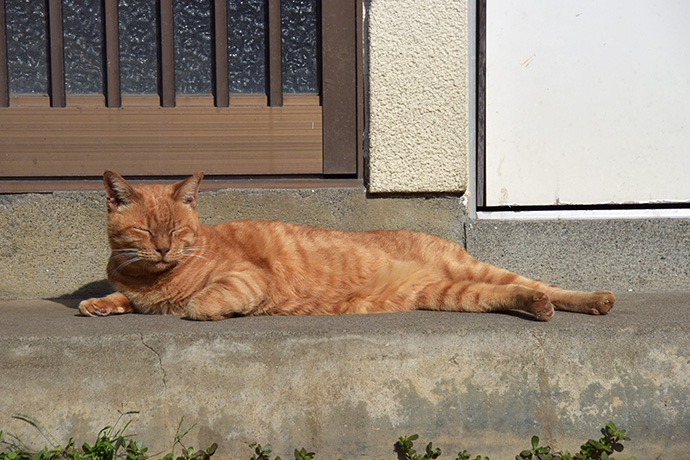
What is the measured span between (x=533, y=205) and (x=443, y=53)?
1.16m

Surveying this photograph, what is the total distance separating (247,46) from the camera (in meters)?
4.00

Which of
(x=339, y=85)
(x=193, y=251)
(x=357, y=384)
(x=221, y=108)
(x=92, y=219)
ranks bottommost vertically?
(x=357, y=384)

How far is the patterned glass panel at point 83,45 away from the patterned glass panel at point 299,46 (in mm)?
1206

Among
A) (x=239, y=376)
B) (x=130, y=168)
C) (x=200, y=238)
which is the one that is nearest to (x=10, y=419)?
(x=239, y=376)

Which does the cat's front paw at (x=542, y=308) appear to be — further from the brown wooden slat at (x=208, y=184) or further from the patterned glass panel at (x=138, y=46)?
the patterned glass panel at (x=138, y=46)

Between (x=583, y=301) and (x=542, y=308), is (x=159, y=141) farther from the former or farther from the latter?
(x=583, y=301)

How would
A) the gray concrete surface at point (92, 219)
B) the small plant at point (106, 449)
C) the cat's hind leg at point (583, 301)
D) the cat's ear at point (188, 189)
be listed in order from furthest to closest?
1. the gray concrete surface at point (92, 219)
2. the cat's ear at point (188, 189)
3. the cat's hind leg at point (583, 301)
4. the small plant at point (106, 449)

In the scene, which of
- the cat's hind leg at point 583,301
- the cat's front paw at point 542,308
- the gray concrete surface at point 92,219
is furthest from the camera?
the gray concrete surface at point 92,219

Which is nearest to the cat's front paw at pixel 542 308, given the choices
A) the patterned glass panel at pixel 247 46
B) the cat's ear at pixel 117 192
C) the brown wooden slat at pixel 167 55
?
the cat's ear at pixel 117 192

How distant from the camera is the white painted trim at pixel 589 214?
4012 millimetres

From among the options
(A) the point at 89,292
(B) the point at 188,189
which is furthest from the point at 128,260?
(A) the point at 89,292

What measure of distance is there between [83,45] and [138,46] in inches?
14.0

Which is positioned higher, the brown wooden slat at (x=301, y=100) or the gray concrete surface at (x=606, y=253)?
the brown wooden slat at (x=301, y=100)

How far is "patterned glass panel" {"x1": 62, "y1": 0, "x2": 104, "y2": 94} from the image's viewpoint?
3934 millimetres
